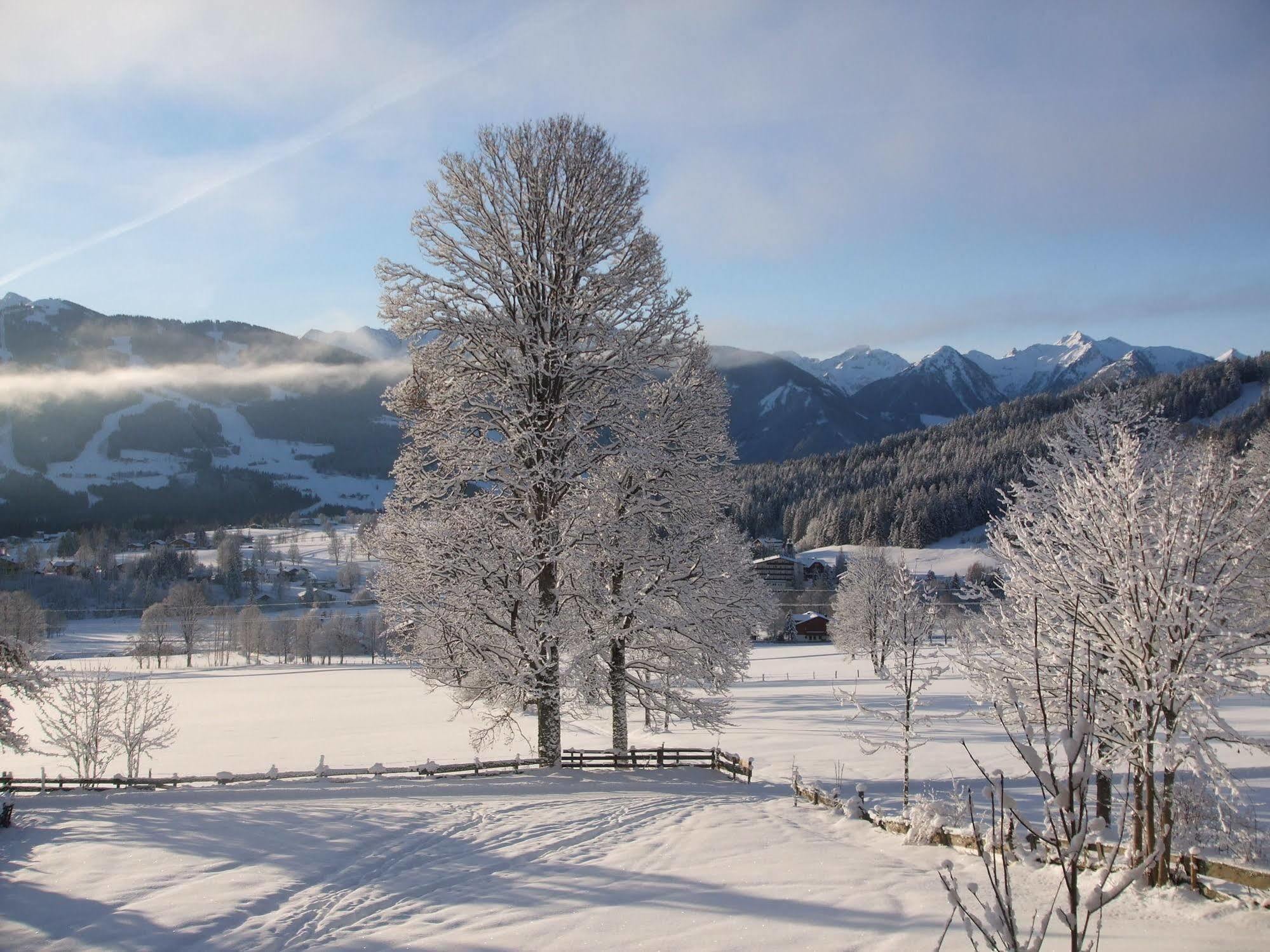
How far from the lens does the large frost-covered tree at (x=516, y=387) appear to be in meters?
13.3

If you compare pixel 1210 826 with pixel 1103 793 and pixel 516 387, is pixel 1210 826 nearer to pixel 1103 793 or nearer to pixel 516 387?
pixel 1103 793

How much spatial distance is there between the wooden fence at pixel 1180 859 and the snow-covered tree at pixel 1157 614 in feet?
0.89

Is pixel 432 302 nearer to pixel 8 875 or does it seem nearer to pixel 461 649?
pixel 461 649

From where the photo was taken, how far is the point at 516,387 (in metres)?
13.7

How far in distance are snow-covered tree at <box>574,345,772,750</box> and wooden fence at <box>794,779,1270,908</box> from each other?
10.3 feet

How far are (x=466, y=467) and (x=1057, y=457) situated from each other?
45.0ft

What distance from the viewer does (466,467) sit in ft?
44.1

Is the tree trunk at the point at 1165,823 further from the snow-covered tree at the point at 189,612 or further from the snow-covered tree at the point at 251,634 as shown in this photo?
the snow-covered tree at the point at 251,634

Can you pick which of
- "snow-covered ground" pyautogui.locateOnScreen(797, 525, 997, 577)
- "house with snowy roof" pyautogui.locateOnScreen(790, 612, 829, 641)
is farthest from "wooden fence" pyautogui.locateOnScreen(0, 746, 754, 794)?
"snow-covered ground" pyautogui.locateOnScreen(797, 525, 997, 577)

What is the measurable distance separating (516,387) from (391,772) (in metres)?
9.23

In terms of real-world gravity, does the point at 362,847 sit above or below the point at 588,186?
below

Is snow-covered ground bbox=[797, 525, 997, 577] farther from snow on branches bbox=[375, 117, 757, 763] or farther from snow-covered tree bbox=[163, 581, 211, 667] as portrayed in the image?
snow on branches bbox=[375, 117, 757, 763]

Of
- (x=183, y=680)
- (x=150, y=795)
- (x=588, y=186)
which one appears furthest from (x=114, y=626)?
(x=588, y=186)

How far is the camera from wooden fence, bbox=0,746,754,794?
15648 mm
